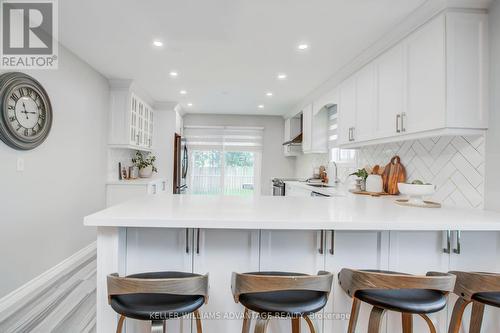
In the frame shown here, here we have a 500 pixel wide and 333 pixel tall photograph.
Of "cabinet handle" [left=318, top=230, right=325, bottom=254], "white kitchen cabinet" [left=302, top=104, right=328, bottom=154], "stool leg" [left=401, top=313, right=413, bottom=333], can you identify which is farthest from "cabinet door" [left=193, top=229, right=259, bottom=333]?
"white kitchen cabinet" [left=302, top=104, right=328, bottom=154]

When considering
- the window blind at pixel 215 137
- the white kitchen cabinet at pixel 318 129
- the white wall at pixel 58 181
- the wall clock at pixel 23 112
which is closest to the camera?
the wall clock at pixel 23 112

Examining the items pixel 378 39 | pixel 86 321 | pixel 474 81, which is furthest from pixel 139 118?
pixel 474 81

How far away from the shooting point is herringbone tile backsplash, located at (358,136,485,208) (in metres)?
1.86

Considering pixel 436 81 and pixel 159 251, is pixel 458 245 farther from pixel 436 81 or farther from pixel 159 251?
pixel 159 251

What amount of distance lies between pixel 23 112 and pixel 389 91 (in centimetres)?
316

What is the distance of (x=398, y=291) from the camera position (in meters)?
1.21

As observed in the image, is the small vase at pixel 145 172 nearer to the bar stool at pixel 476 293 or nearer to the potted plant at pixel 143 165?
the potted plant at pixel 143 165

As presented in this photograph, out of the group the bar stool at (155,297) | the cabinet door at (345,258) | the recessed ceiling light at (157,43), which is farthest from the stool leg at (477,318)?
the recessed ceiling light at (157,43)

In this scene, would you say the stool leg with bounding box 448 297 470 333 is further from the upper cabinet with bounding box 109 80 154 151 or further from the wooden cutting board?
the upper cabinet with bounding box 109 80 154 151

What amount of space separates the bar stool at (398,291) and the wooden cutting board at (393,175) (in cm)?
162

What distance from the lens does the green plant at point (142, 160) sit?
500cm

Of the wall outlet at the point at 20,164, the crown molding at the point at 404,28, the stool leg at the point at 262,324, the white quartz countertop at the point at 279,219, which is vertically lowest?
the stool leg at the point at 262,324

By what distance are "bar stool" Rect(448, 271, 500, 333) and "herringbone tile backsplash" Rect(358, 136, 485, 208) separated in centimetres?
80

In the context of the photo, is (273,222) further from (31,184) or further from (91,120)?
(91,120)
